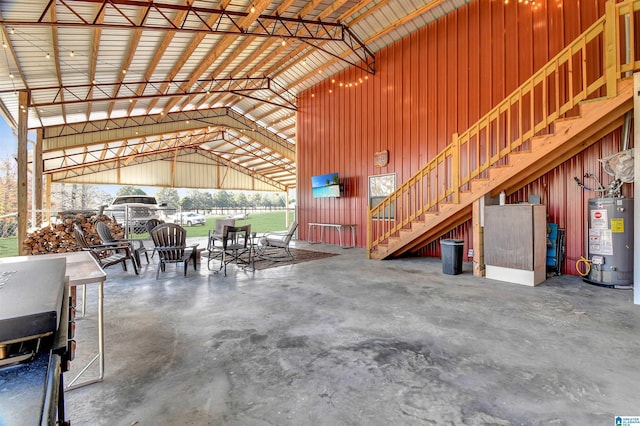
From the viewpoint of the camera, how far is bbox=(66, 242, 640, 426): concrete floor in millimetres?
1820

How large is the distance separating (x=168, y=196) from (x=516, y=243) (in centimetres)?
2562

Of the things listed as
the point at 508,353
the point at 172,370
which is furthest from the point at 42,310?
the point at 508,353

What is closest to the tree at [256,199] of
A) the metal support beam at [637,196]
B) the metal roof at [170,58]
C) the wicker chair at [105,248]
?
the metal roof at [170,58]

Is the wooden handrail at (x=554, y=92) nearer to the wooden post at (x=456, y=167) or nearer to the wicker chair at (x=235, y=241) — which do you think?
the wooden post at (x=456, y=167)

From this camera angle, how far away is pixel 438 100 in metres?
7.15

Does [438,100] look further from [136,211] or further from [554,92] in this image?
[136,211]

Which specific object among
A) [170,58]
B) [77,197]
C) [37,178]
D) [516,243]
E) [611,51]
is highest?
[170,58]

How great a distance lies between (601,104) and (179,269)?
757 cm

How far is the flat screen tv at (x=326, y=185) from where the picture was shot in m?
9.58

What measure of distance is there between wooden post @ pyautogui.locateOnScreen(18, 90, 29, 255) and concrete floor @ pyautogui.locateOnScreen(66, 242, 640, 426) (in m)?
5.01

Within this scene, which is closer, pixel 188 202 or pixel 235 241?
pixel 235 241

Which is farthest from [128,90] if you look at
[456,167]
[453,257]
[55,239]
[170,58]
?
[453,257]

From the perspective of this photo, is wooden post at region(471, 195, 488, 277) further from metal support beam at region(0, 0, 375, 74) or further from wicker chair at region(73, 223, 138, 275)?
wicker chair at region(73, 223, 138, 275)

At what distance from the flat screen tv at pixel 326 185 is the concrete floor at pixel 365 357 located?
552cm
